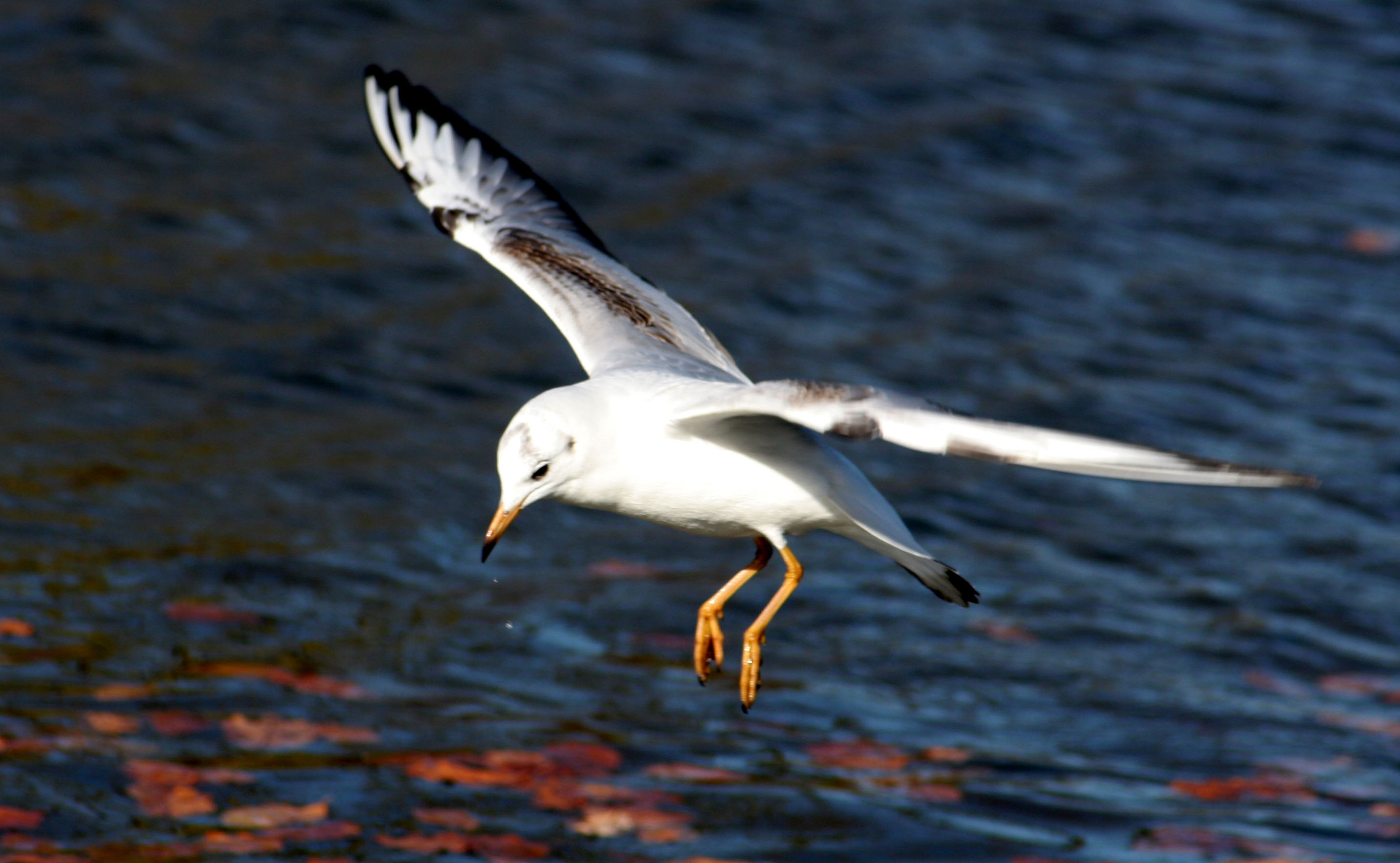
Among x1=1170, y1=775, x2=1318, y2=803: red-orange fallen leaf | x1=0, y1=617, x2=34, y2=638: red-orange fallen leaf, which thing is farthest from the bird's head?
x1=1170, y1=775, x2=1318, y2=803: red-orange fallen leaf

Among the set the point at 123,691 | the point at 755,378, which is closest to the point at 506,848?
the point at 123,691

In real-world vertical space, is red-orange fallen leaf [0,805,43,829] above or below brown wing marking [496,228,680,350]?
below

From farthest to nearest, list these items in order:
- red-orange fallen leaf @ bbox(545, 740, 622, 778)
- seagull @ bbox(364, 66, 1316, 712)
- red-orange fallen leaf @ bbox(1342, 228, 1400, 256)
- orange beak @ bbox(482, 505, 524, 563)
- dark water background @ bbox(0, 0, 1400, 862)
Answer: red-orange fallen leaf @ bbox(1342, 228, 1400, 256) < dark water background @ bbox(0, 0, 1400, 862) < red-orange fallen leaf @ bbox(545, 740, 622, 778) < orange beak @ bbox(482, 505, 524, 563) < seagull @ bbox(364, 66, 1316, 712)

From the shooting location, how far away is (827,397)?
16.3 ft

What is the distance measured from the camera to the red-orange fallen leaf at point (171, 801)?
22.5ft

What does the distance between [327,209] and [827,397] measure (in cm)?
879

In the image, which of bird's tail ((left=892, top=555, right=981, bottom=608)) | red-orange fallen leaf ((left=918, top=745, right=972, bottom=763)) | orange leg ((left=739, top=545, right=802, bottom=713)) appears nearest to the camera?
bird's tail ((left=892, top=555, right=981, bottom=608))

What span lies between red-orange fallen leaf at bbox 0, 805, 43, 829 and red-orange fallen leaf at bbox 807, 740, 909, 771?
322cm

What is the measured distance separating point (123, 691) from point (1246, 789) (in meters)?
4.98

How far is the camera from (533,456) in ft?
17.9

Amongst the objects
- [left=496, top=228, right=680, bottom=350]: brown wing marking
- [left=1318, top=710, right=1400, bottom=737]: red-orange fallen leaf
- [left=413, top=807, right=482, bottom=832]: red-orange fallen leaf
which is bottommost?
[left=413, top=807, right=482, bottom=832]: red-orange fallen leaf

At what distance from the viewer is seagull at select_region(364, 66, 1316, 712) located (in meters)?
4.71

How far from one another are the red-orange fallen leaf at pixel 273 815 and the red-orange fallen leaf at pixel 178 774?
0.20m

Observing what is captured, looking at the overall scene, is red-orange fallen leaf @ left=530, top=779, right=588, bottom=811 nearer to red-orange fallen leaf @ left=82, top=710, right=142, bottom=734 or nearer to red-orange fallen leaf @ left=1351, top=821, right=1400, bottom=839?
red-orange fallen leaf @ left=82, top=710, right=142, bottom=734
